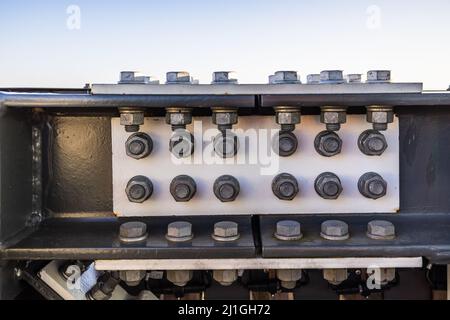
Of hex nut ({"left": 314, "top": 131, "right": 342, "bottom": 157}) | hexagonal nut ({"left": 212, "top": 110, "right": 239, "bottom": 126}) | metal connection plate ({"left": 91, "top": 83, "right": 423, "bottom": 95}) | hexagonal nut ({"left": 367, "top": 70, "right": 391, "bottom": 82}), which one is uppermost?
hexagonal nut ({"left": 367, "top": 70, "right": 391, "bottom": 82})

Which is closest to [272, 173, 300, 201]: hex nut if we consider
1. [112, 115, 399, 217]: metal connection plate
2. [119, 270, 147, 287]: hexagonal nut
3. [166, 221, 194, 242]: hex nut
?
[112, 115, 399, 217]: metal connection plate

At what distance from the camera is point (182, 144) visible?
0.91 m

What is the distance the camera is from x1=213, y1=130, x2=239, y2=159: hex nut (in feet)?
2.96

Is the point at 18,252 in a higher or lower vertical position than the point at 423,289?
higher

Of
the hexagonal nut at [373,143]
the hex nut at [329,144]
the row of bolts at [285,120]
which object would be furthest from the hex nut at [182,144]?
the hexagonal nut at [373,143]

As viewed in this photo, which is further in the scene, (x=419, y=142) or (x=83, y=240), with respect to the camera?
(x=419, y=142)

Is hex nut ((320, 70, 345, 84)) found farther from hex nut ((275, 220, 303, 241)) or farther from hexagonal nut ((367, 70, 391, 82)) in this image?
hex nut ((275, 220, 303, 241))

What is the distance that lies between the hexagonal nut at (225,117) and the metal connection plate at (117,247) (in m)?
0.25

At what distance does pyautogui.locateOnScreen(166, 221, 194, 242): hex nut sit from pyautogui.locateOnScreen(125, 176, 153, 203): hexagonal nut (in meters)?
0.12

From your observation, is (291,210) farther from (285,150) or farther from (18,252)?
(18,252)
